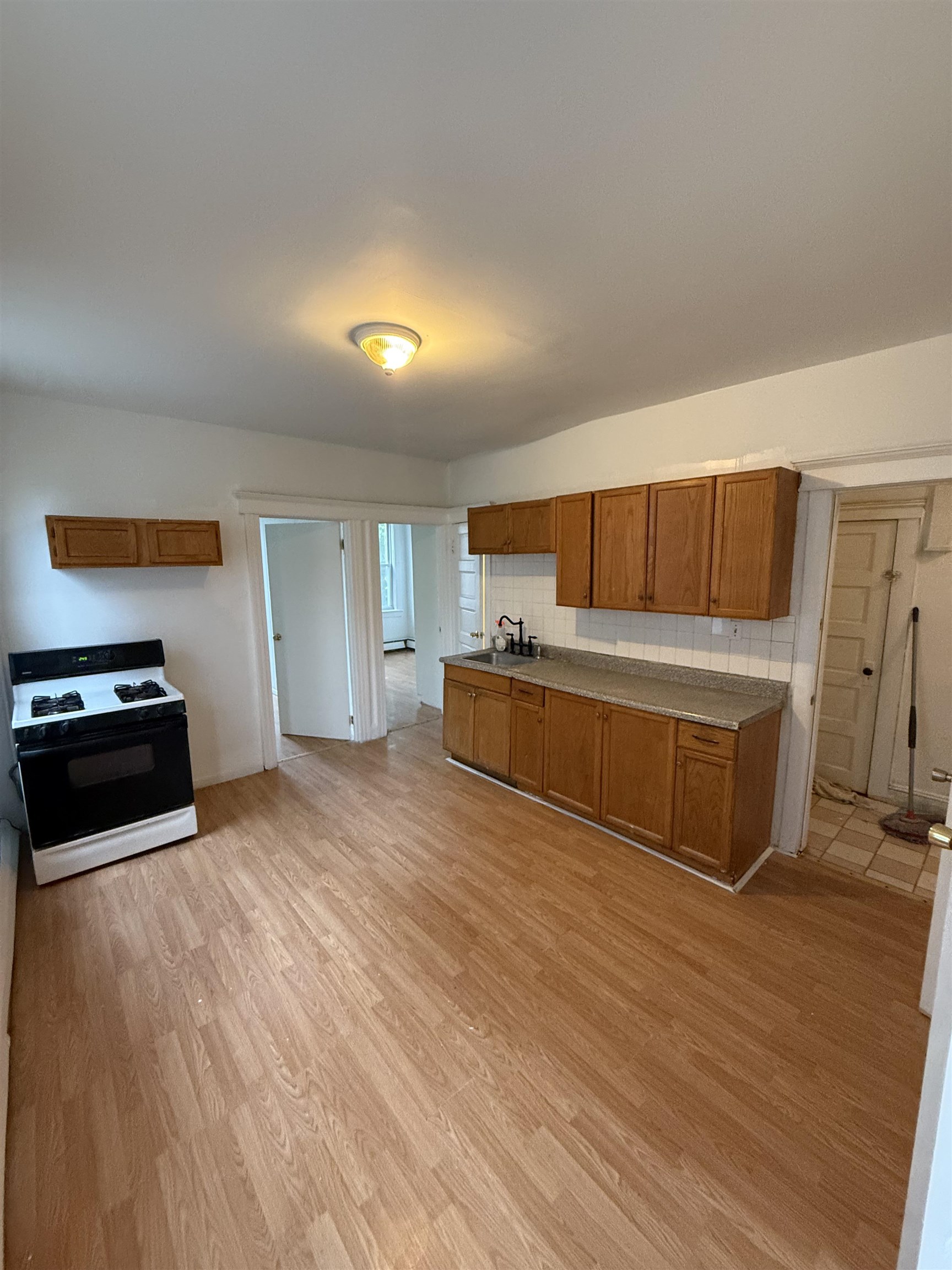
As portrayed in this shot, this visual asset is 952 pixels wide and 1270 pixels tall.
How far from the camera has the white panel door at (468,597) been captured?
14.8 ft

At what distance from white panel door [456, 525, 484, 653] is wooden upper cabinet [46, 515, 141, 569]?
2473mm

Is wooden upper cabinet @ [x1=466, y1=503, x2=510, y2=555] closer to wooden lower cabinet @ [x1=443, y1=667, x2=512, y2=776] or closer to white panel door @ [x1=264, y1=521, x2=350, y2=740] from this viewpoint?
wooden lower cabinet @ [x1=443, y1=667, x2=512, y2=776]

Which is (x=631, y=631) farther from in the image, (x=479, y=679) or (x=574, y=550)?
(x=479, y=679)

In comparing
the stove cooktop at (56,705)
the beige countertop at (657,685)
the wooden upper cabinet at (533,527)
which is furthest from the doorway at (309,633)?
the stove cooktop at (56,705)

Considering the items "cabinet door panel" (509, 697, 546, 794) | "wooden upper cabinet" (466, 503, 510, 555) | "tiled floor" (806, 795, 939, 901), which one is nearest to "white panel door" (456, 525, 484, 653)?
"wooden upper cabinet" (466, 503, 510, 555)

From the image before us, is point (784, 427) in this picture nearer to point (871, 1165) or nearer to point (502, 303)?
point (502, 303)

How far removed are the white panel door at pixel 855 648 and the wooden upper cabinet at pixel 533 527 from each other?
186 cm

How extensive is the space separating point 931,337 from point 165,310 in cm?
312

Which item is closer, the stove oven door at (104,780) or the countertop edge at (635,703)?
the countertop edge at (635,703)

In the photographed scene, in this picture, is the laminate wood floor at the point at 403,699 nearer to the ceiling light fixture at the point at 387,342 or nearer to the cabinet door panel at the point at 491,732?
the cabinet door panel at the point at 491,732

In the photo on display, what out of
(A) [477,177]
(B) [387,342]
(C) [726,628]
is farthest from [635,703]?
(A) [477,177]

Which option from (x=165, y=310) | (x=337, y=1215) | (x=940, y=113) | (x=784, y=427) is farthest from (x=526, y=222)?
(x=337, y=1215)

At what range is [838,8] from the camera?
2.80 ft

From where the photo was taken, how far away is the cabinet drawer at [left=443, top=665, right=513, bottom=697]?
135 inches
